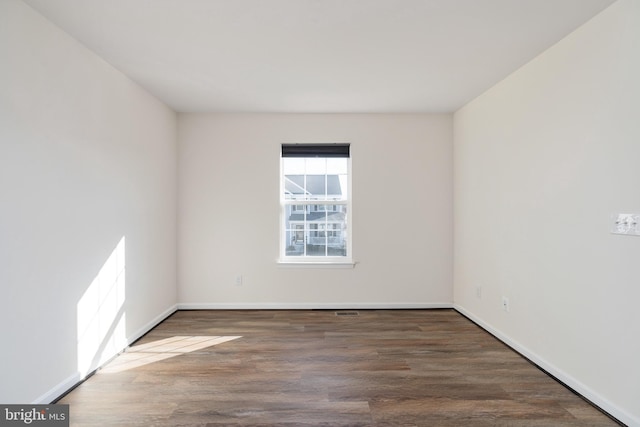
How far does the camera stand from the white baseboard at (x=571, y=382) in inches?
77.8

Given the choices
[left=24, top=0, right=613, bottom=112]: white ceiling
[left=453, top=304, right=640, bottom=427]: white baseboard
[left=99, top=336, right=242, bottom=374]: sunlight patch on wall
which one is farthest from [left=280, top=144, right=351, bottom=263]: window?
[left=453, top=304, right=640, bottom=427]: white baseboard

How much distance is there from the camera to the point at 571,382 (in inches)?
93.4

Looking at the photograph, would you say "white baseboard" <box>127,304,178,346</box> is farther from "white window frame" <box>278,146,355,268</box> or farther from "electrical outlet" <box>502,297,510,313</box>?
"electrical outlet" <box>502,297,510,313</box>

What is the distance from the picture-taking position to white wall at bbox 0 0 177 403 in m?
1.91

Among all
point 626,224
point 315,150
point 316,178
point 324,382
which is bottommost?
point 324,382

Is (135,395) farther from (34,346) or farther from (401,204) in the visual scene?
(401,204)

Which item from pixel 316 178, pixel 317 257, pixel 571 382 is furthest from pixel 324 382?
pixel 316 178

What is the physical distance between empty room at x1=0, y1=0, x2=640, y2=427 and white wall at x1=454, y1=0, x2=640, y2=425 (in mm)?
17

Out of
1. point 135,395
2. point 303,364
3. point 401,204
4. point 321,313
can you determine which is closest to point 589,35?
point 401,204

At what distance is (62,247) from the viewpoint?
89.4 inches

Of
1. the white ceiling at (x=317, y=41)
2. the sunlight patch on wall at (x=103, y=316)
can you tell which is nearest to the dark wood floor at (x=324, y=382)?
the sunlight patch on wall at (x=103, y=316)

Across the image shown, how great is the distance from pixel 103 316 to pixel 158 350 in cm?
59

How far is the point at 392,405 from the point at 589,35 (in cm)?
270

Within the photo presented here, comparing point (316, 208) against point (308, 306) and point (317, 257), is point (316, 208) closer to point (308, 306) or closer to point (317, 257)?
point (317, 257)
